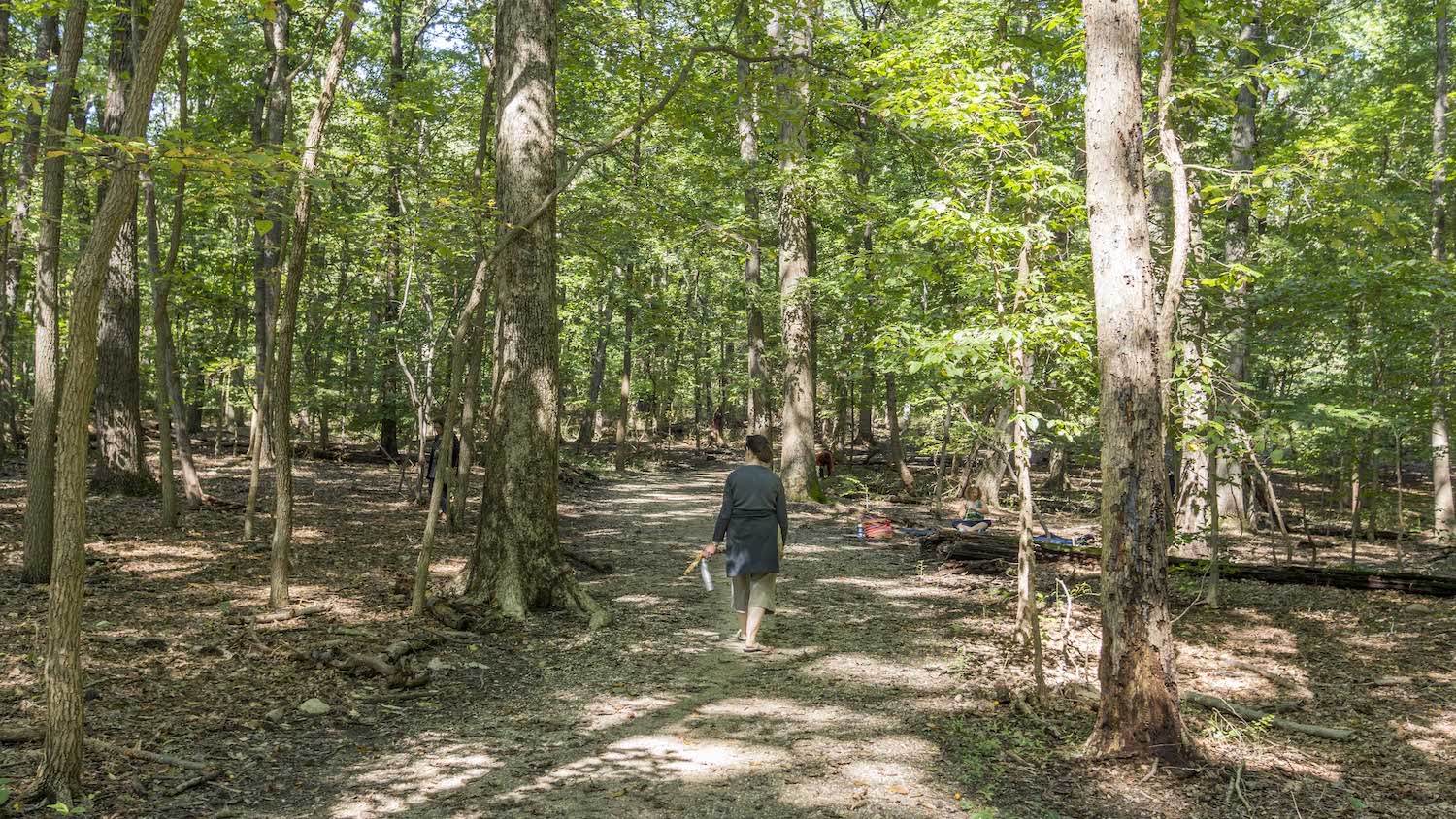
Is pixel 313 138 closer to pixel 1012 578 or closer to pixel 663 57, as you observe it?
pixel 663 57

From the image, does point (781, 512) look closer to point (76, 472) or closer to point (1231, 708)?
point (1231, 708)

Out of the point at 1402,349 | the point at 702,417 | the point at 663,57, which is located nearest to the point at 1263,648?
the point at 1402,349

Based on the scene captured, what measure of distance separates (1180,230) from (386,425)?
1875 cm

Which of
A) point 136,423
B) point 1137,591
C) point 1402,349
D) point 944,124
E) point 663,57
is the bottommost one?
point 1137,591

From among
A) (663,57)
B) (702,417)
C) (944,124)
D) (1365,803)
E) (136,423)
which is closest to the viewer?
(1365,803)

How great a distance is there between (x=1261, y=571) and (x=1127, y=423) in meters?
7.30

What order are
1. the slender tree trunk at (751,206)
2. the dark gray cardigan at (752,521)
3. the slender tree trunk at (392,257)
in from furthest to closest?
the slender tree trunk at (392,257) → the slender tree trunk at (751,206) → the dark gray cardigan at (752,521)

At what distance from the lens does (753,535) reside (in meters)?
7.40

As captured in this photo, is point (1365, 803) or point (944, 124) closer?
point (1365, 803)

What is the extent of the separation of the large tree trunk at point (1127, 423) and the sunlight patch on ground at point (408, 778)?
151 inches

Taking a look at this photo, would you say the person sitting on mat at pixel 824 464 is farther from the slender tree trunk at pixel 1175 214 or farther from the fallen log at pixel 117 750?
the fallen log at pixel 117 750

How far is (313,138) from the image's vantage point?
752cm

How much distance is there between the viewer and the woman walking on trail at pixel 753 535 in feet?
24.2

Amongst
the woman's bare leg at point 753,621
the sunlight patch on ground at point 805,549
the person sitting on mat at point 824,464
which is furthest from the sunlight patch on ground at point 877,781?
the person sitting on mat at point 824,464
